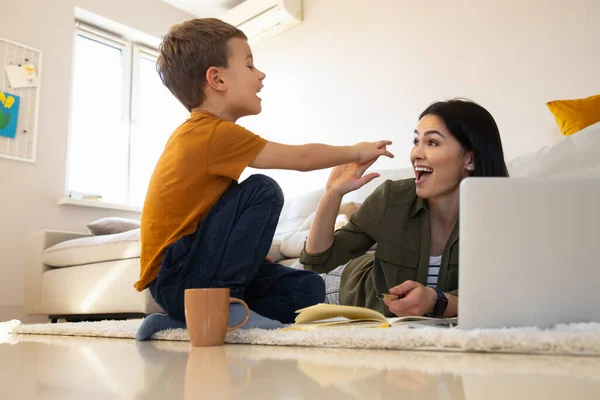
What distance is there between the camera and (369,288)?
1711 millimetres

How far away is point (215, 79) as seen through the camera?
158 centimetres

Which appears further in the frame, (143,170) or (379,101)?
(143,170)

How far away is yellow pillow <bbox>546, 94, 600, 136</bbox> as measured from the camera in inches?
101

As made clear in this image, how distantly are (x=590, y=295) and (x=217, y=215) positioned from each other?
30.7 inches

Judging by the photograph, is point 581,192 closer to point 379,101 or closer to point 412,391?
point 412,391

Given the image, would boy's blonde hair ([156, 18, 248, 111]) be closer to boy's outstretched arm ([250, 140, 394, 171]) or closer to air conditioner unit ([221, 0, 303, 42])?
boy's outstretched arm ([250, 140, 394, 171])

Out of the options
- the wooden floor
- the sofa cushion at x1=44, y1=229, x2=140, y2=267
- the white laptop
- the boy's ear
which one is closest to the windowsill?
the sofa cushion at x1=44, y1=229, x2=140, y2=267

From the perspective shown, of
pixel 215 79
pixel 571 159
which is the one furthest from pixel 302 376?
pixel 571 159

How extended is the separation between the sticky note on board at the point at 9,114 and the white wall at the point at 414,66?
182 centimetres

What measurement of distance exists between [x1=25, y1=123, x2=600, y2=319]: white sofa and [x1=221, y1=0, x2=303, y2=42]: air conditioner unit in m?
1.65

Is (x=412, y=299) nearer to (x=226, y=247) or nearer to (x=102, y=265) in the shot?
(x=226, y=247)

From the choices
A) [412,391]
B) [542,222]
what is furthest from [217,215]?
[412,391]

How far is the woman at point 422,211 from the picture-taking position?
1513 mm

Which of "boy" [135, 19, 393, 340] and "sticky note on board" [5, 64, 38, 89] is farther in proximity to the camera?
"sticky note on board" [5, 64, 38, 89]
